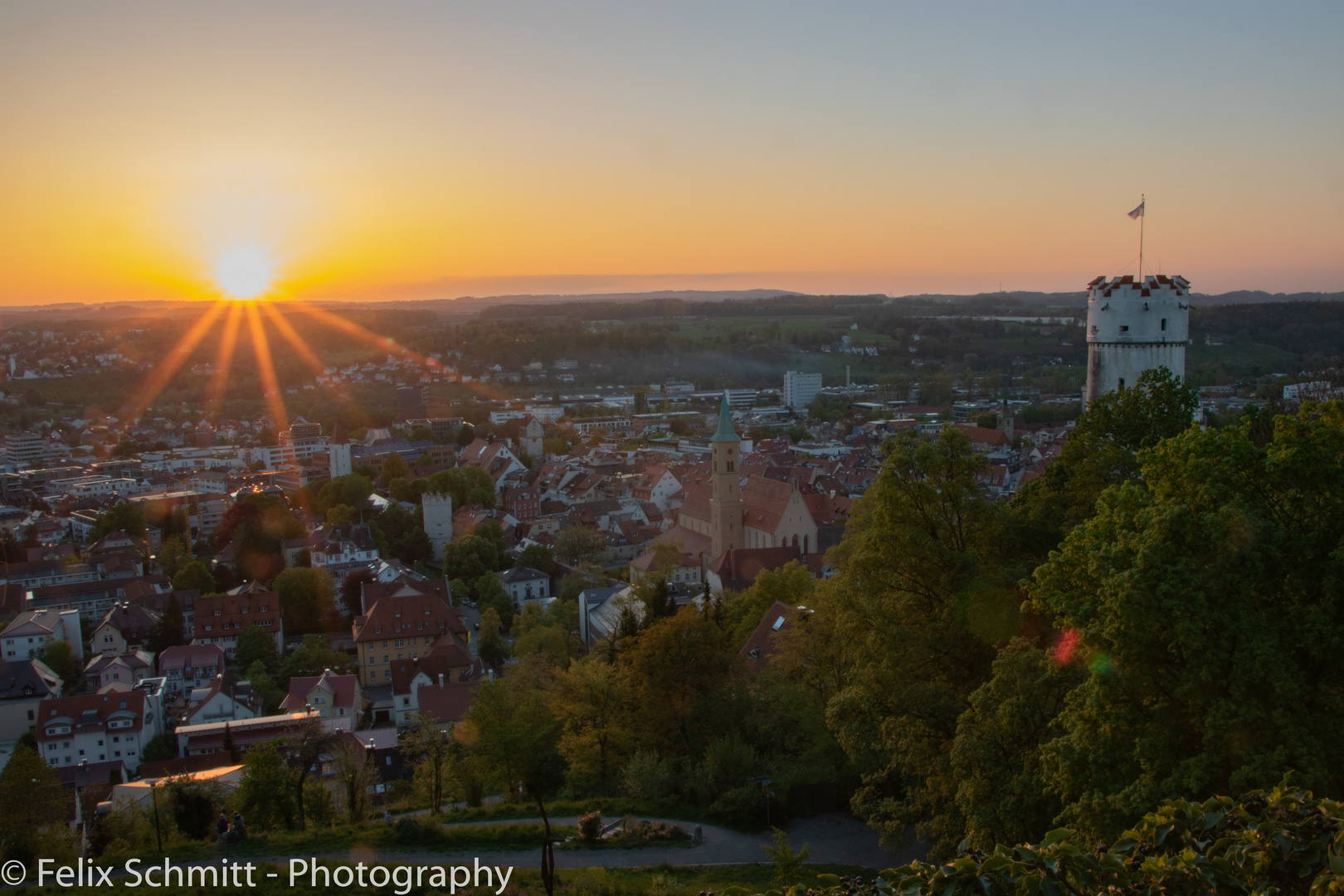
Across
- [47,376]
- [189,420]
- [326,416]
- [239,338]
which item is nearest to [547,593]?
[326,416]

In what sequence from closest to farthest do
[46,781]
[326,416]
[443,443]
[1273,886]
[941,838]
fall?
[1273,886] → [941,838] → [46,781] → [443,443] → [326,416]

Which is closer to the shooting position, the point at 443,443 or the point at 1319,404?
the point at 1319,404

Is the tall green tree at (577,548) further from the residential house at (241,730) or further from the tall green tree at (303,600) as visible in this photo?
the residential house at (241,730)

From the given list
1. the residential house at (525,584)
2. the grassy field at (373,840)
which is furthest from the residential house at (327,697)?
the grassy field at (373,840)

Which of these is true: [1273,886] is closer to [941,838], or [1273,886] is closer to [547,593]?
[941,838]

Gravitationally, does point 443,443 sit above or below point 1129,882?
below

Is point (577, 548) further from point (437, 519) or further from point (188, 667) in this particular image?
point (188, 667)
